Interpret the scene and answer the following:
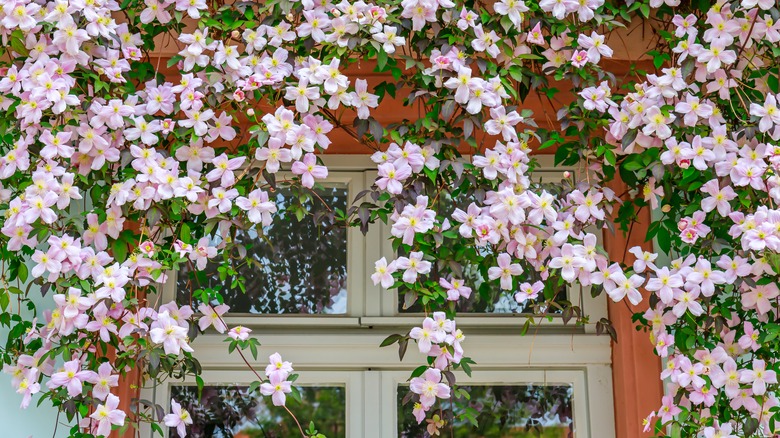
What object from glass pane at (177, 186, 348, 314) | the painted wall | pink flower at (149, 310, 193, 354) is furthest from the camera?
glass pane at (177, 186, 348, 314)

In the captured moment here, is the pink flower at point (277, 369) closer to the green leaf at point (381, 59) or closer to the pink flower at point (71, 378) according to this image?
the pink flower at point (71, 378)

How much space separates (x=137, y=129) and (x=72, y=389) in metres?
0.61

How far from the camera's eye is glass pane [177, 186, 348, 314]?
108 inches

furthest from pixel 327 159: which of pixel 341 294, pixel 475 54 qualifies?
pixel 475 54

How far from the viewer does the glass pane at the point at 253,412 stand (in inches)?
103

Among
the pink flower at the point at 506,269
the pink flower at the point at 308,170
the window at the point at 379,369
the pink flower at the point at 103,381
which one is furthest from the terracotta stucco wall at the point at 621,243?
the pink flower at the point at 506,269

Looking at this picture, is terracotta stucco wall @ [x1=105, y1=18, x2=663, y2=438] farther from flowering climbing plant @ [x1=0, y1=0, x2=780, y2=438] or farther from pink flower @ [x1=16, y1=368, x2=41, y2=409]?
pink flower @ [x1=16, y1=368, x2=41, y2=409]

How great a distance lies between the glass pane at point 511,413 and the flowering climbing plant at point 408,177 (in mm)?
296

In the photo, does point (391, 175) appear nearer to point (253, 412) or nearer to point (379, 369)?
point (379, 369)

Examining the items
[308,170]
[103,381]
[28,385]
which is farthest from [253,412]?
[308,170]

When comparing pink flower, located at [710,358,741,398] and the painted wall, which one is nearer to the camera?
pink flower, located at [710,358,741,398]

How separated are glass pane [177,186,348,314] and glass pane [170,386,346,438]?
229 mm

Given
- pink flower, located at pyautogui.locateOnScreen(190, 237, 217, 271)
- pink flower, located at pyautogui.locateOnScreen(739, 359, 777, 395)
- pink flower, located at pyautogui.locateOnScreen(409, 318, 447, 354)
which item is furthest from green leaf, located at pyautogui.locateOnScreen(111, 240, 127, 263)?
pink flower, located at pyautogui.locateOnScreen(739, 359, 777, 395)

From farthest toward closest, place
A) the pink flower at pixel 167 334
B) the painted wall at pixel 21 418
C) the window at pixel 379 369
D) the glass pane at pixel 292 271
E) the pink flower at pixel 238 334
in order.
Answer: the glass pane at pixel 292 271, the window at pixel 379 369, the painted wall at pixel 21 418, the pink flower at pixel 238 334, the pink flower at pixel 167 334
